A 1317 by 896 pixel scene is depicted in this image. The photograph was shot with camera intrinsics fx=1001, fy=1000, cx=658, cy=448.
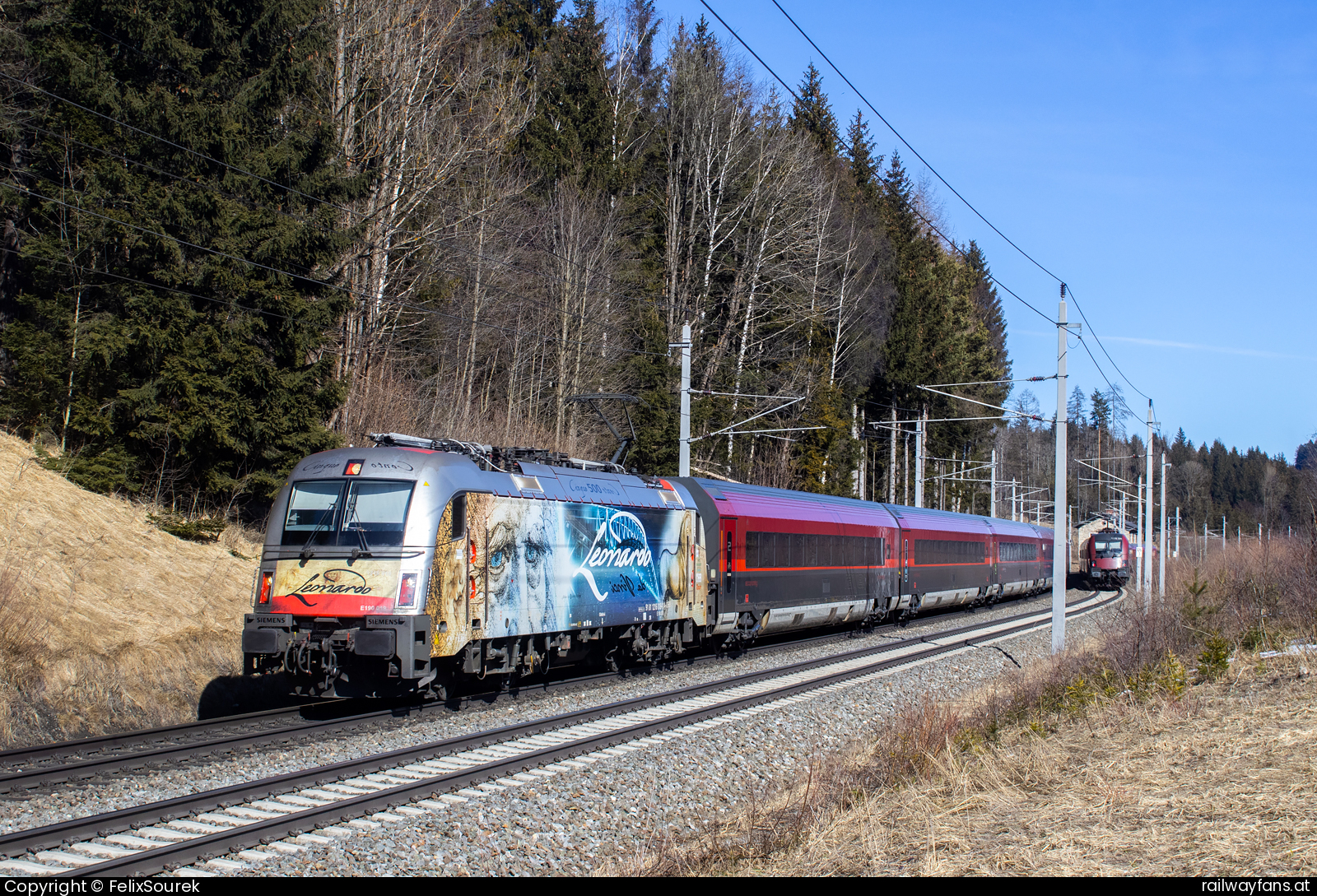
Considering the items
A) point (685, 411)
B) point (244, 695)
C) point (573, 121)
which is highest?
point (573, 121)

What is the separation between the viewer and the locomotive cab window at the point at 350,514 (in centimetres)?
1125

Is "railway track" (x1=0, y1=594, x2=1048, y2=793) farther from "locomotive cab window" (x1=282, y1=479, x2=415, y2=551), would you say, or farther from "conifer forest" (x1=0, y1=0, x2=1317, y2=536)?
"conifer forest" (x1=0, y1=0, x2=1317, y2=536)

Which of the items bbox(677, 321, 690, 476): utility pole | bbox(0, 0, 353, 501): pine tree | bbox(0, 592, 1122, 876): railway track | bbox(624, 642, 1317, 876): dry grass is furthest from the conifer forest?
bbox(624, 642, 1317, 876): dry grass

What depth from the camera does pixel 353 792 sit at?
8.27 metres

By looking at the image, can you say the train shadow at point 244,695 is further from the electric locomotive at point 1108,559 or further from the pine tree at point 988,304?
the pine tree at point 988,304

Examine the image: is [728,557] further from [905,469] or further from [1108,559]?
[905,469]

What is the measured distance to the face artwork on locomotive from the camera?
11.6 meters

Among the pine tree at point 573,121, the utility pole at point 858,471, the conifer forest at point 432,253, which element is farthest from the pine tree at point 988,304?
the pine tree at point 573,121

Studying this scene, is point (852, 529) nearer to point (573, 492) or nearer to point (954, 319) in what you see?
point (573, 492)

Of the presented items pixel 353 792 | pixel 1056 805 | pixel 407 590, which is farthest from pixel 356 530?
pixel 1056 805

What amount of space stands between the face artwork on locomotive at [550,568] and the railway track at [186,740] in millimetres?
1279

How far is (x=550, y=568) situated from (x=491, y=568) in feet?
4.15

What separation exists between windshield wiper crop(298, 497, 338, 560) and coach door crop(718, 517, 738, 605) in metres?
7.96

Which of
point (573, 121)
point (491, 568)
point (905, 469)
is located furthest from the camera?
point (905, 469)
